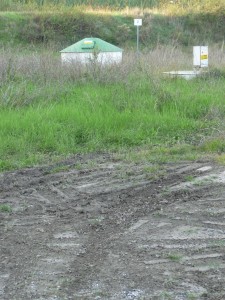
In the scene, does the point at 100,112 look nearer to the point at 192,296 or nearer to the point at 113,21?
the point at 192,296

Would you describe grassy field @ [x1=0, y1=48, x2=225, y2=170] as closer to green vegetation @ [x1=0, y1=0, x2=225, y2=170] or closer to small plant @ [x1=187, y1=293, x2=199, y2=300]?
green vegetation @ [x1=0, y1=0, x2=225, y2=170]

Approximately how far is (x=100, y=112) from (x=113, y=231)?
478cm

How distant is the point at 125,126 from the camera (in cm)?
993

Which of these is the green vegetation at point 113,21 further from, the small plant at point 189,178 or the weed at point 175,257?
the weed at point 175,257

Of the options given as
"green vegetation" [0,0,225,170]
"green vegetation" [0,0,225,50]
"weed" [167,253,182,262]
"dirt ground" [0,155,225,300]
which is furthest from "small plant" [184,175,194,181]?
"green vegetation" [0,0,225,50]

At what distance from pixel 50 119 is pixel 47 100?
1.57 m

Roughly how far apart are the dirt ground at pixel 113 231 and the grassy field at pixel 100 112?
2.73 feet

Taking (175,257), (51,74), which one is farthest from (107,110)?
(175,257)

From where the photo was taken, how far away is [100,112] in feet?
33.8

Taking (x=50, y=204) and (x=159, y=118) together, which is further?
(x=159, y=118)

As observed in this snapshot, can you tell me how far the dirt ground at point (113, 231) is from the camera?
4590 millimetres

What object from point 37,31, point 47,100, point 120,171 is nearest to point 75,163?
point 120,171

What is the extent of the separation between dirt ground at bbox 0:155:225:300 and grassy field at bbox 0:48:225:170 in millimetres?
833

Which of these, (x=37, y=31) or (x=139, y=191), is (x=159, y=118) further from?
(x=37, y=31)
